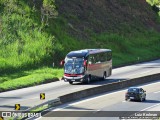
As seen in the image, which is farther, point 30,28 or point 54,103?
point 30,28

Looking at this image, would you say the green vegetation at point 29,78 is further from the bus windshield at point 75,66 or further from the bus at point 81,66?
the bus windshield at point 75,66

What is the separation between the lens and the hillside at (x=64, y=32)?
61.4 m

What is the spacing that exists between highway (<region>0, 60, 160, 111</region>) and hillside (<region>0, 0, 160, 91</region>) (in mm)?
3474

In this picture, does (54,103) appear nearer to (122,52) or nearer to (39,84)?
(39,84)

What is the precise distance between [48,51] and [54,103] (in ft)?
97.5

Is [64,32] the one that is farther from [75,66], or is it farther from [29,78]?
[75,66]

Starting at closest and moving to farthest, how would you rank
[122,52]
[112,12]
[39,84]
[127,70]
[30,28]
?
[39,84]
[127,70]
[30,28]
[122,52]
[112,12]

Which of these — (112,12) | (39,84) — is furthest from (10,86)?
(112,12)

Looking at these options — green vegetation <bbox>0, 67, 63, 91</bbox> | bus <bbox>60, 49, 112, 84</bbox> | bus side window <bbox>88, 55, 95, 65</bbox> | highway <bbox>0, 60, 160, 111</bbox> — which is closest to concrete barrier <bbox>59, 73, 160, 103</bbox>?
highway <bbox>0, 60, 160, 111</bbox>

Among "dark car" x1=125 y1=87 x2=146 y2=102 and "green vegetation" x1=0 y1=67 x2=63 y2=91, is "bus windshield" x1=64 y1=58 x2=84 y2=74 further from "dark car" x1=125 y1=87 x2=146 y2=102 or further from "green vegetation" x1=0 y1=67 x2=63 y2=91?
"dark car" x1=125 y1=87 x2=146 y2=102

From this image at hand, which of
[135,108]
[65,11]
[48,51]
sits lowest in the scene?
[135,108]

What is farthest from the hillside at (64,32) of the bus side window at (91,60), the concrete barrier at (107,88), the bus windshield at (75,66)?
the concrete barrier at (107,88)

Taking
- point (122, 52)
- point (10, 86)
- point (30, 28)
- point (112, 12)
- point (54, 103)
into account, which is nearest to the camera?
point (54, 103)

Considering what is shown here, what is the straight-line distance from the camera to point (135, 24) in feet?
320
